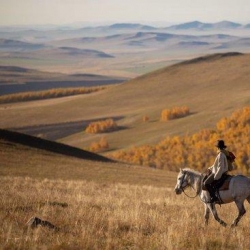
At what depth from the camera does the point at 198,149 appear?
11588cm

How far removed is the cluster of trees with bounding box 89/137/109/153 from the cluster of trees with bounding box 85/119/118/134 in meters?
11.5

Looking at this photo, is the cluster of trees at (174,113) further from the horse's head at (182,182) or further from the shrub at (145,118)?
the horse's head at (182,182)

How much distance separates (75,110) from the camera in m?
186

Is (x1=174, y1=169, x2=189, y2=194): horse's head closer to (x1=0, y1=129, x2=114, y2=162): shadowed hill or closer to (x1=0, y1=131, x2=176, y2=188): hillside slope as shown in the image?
(x1=0, y1=131, x2=176, y2=188): hillside slope

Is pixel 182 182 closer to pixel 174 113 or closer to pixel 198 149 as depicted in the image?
pixel 198 149

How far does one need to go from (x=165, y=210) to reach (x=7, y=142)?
3410 cm

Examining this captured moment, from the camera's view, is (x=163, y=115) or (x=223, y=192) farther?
(x=163, y=115)

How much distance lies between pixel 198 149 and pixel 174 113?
44285 millimetres

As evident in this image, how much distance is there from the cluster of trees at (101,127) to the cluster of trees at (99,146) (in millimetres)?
11458

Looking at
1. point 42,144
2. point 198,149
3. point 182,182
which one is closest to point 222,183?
point 182,182

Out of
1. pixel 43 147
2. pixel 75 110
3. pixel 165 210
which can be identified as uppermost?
pixel 165 210

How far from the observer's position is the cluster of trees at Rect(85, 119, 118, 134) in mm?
151250

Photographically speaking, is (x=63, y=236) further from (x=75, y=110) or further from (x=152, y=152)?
(x=75, y=110)

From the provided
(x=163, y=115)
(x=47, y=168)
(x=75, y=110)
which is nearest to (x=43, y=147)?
(x=47, y=168)
